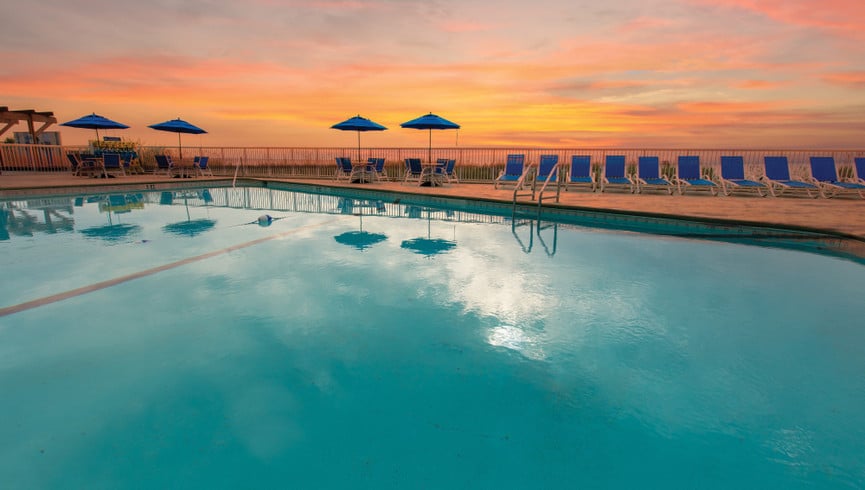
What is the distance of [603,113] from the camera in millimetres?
21094

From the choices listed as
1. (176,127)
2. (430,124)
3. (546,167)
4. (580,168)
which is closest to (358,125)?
(430,124)

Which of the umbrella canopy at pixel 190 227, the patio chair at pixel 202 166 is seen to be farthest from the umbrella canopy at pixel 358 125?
the umbrella canopy at pixel 190 227

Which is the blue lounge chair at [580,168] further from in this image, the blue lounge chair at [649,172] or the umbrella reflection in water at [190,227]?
the umbrella reflection in water at [190,227]

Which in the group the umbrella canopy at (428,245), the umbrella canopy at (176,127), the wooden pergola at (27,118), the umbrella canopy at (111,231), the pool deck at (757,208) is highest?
the wooden pergola at (27,118)

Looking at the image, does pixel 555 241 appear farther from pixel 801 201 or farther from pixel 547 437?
pixel 801 201

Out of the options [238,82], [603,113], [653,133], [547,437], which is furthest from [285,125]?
[547,437]

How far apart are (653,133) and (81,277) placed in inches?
958

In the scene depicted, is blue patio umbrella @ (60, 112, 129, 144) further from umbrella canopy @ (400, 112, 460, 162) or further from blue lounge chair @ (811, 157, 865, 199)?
blue lounge chair @ (811, 157, 865, 199)

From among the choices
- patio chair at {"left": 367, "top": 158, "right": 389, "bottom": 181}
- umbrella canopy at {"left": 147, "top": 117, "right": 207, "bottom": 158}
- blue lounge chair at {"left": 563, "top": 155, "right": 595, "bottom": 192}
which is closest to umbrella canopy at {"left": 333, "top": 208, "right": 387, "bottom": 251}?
blue lounge chair at {"left": 563, "top": 155, "right": 595, "bottom": 192}

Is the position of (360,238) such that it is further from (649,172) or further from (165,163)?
(165,163)

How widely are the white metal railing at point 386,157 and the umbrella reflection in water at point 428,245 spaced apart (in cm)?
667

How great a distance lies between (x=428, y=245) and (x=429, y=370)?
375 centimetres

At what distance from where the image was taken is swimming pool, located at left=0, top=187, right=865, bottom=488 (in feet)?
6.01

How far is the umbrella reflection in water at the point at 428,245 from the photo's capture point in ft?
19.5
